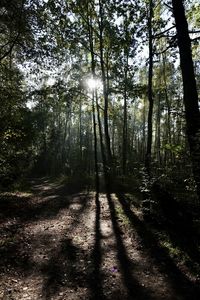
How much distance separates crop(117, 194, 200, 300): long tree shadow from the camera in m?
5.48

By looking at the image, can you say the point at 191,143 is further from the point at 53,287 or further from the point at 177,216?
the point at 177,216

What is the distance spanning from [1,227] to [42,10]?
9096 mm

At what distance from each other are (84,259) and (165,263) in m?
2.03

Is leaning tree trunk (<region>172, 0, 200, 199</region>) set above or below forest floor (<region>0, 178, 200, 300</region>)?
above

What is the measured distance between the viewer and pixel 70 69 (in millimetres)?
19734

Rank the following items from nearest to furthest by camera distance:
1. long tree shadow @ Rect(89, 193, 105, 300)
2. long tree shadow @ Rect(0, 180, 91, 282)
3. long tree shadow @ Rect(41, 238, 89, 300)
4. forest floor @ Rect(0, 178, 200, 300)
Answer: long tree shadow @ Rect(89, 193, 105, 300), forest floor @ Rect(0, 178, 200, 300), long tree shadow @ Rect(41, 238, 89, 300), long tree shadow @ Rect(0, 180, 91, 282)

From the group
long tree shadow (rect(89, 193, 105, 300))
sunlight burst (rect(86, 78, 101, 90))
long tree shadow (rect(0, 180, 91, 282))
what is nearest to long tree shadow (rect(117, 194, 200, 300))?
long tree shadow (rect(89, 193, 105, 300))

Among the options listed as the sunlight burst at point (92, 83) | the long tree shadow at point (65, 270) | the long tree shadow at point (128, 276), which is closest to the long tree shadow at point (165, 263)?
the long tree shadow at point (128, 276)

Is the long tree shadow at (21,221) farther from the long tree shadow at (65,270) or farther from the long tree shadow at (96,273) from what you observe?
the long tree shadow at (96,273)

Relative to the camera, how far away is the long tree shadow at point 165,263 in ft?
18.0

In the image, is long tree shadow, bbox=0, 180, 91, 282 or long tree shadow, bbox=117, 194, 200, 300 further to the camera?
long tree shadow, bbox=0, 180, 91, 282

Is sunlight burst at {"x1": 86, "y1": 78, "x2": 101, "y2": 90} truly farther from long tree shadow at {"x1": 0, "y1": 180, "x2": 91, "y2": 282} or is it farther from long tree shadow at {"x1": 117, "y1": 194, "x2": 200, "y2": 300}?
long tree shadow at {"x1": 117, "y1": 194, "x2": 200, "y2": 300}

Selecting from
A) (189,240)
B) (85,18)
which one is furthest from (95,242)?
(85,18)

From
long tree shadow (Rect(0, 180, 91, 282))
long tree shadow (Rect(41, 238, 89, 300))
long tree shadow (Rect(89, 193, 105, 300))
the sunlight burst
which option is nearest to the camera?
long tree shadow (Rect(89, 193, 105, 300))
